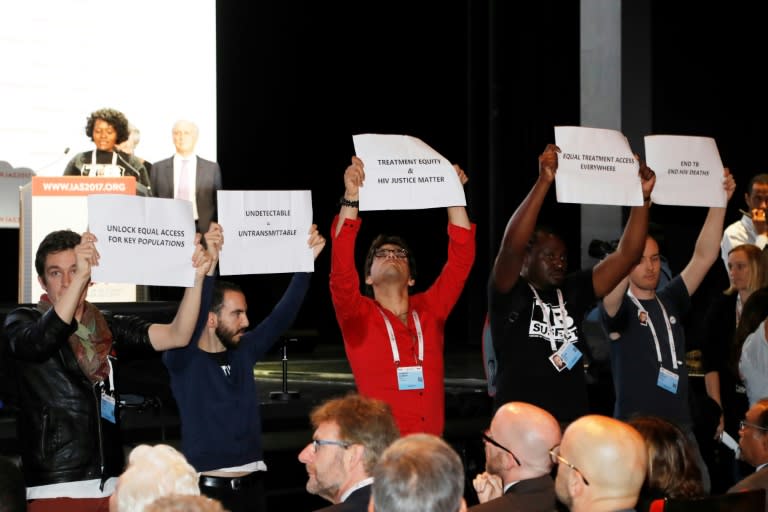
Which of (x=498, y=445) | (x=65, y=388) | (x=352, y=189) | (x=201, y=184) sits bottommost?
(x=498, y=445)

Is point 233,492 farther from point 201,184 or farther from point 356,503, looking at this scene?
point 201,184

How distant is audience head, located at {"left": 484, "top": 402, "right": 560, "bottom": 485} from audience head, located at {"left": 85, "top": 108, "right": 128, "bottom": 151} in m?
5.08

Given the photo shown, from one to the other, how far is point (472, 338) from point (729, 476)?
14.4 ft

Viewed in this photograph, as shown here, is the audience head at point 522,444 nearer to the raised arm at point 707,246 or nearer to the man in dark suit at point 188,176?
the raised arm at point 707,246

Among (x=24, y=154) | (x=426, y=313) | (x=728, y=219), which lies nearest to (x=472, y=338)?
(x=728, y=219)

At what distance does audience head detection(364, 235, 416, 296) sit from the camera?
3.91m

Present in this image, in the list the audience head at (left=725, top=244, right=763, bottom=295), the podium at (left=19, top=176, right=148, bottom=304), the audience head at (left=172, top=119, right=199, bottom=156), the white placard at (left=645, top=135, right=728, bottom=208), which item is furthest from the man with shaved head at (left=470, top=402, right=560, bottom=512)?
the audience head at (left=172, top=119, right=199, bottom=156)

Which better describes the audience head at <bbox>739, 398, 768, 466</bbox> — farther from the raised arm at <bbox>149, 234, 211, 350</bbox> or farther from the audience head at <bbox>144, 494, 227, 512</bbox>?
the audience head at <bbox>144, 494, 227, 512</bbox>

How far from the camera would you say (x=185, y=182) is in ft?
24.6

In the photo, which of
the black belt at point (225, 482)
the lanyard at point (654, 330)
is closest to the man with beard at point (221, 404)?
the black belt at point (225, 482)

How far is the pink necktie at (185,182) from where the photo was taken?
7.47 m

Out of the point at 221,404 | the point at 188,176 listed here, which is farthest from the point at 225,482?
the point at 188,176

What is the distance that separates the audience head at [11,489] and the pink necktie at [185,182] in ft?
17.5

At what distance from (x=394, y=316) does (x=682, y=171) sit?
1.39m
